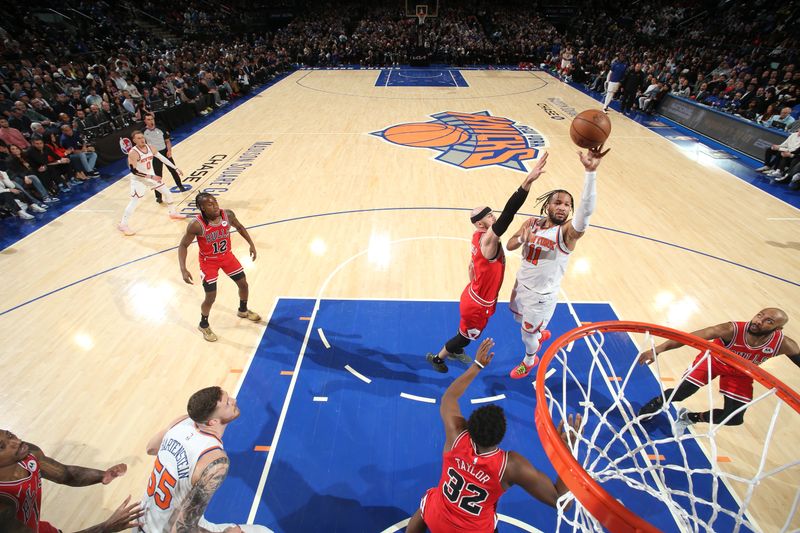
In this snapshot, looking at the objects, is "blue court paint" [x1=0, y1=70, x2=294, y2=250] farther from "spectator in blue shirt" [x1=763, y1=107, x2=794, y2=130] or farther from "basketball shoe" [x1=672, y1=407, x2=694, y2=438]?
"spectator in blue shirt" [x1=763, y1=107, x2=794, y2=130]

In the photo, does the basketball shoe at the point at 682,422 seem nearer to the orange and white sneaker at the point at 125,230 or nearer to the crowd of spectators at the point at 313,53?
the orange and white sneaker at the point at 125,230

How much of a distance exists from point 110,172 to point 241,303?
24.8 ft

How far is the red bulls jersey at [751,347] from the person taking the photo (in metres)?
3.23

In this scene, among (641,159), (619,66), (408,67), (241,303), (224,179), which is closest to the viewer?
(241,303)

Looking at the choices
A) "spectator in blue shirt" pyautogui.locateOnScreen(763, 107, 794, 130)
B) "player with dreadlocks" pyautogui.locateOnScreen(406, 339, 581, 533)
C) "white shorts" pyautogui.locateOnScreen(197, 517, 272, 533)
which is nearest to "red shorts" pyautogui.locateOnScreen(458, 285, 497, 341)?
"player with dreadlocks" pyautogui.locateOnScreen(406, 339, 581, 533)

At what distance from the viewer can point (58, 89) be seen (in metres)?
12.6

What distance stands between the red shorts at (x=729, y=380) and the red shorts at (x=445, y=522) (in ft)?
7.71

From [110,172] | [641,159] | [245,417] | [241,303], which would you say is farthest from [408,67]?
[245,417]

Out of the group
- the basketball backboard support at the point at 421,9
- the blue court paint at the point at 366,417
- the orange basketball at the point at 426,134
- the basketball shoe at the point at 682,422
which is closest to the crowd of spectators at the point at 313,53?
the basketball backboard support at the point at 421,9

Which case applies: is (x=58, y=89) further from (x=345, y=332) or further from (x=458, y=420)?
(x=458, y=420)

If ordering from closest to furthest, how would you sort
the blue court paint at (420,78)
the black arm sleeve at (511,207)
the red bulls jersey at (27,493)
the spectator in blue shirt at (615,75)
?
the red bulls jersey at (27,493), the black arm sleeve at (511,207), the spectator in blue shirt at (615,75), the blue court paint at (420,78)

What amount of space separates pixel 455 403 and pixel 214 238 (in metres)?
3.24

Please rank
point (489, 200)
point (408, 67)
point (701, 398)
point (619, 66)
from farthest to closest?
point (408, 67)
point (619, 66)
point (489, 200)
point (701, 398)

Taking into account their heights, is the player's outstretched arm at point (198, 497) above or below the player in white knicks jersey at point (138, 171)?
above
